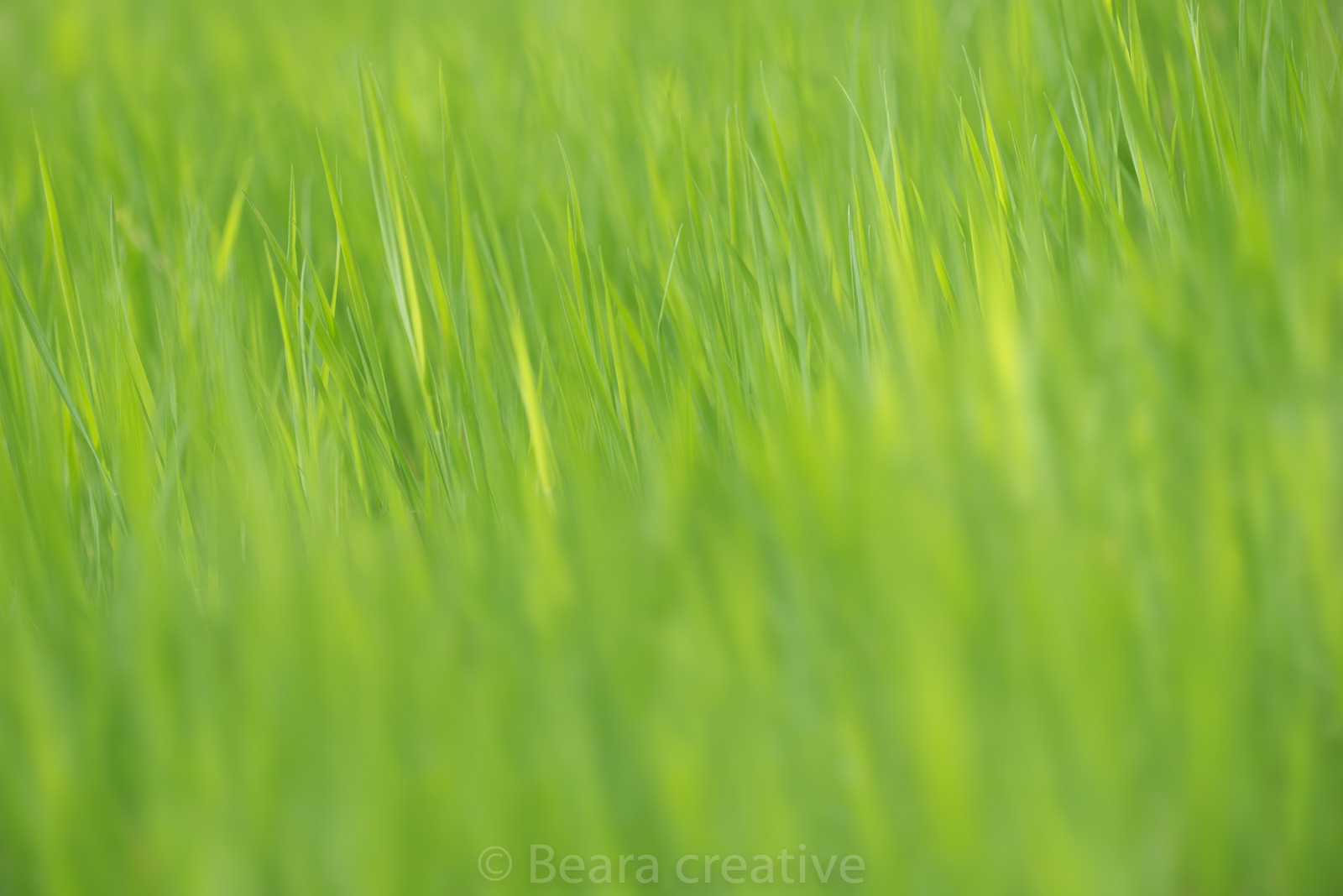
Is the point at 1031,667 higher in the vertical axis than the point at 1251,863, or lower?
higher

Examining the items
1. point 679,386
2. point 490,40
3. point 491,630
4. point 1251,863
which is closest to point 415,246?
point 679,386

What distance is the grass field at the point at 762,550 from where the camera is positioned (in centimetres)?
42

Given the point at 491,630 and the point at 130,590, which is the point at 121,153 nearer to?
the point at 130,590

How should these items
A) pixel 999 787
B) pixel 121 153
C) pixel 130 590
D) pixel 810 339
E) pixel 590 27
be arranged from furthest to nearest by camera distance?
pixel 590 27
pixel 121 153
pixel 810 339
pixel 130 590
pixel 999 787

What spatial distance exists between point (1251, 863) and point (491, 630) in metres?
0.37

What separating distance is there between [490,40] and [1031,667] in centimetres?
154

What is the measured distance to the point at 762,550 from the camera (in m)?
0.49

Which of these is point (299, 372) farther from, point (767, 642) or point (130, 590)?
point (767, 642)

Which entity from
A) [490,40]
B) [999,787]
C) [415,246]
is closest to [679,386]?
[415,246]

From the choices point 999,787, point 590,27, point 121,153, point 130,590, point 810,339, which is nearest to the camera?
point 999,787

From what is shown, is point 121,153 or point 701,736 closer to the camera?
point 701,736

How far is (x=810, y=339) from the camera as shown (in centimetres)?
81

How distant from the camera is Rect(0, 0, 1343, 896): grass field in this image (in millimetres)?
415

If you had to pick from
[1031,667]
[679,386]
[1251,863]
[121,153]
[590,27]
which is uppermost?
[590,27]
